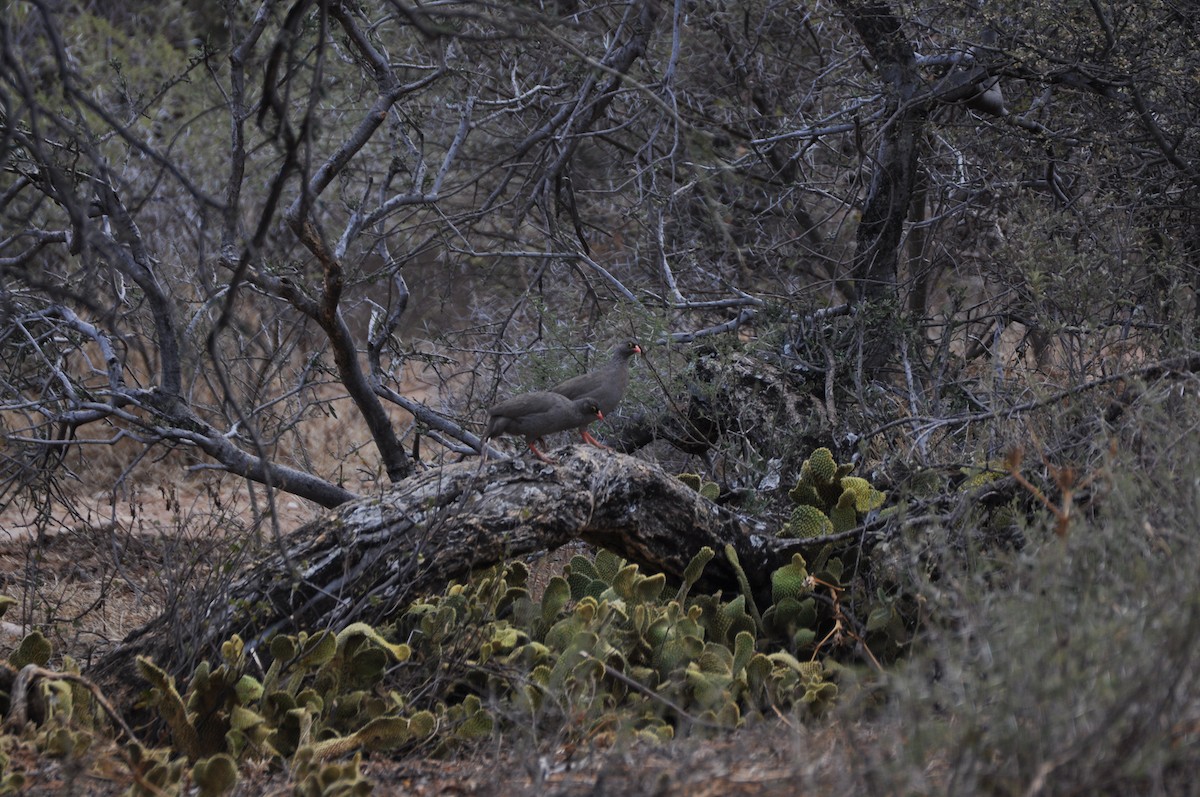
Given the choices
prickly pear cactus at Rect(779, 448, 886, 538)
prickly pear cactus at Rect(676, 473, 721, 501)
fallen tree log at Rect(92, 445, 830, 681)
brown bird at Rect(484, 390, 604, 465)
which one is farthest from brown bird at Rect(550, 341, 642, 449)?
prickly pear cactus at Rect(779, 448, 886, 538)

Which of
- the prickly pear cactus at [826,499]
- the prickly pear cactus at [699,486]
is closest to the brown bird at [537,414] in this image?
the prickly pear cactus at [699,486]

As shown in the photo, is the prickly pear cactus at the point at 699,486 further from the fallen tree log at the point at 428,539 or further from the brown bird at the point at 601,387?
the brown bird at the point at 601,387

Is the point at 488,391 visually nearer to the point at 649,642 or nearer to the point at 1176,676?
the point at 649,642

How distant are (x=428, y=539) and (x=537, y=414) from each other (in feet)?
3.44

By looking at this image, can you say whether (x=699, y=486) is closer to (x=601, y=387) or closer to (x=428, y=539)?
(x=601, y=387)

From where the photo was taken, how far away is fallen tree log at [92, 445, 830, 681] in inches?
169

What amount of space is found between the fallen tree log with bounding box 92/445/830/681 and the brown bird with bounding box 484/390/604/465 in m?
0.27

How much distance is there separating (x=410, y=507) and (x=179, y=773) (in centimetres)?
151

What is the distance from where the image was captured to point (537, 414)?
5367mm

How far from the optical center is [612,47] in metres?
6.50

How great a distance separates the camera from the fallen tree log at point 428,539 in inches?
169

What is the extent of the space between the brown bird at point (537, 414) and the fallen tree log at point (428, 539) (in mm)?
271

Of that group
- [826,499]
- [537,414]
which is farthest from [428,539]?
[826,499]

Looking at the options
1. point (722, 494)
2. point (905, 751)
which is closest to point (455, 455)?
point (722, 494)
